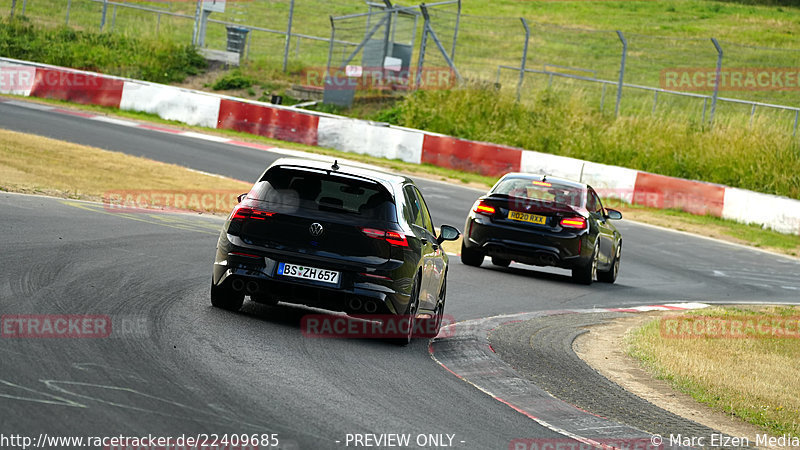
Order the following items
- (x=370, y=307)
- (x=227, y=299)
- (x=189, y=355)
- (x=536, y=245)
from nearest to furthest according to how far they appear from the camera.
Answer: (x=189, y=355), (x=370, y=307), (x=227, y=299), (x=536, y=245)

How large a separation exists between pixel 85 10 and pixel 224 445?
3742cm

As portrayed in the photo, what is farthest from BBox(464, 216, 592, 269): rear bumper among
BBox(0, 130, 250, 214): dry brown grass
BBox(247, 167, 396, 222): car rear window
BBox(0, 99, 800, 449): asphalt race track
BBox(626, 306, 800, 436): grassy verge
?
BBox(247, 167, 396, 222): car rear window

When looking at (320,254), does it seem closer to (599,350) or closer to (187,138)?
(599,350)

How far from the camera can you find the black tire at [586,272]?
1578 cm

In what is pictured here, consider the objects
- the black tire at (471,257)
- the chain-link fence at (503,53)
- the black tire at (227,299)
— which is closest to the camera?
the black tire at (227,299)

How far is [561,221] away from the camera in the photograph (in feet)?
51.0

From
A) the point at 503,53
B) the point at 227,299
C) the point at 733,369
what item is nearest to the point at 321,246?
the point at 227,299

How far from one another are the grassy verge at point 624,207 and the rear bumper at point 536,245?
3125 millimetres

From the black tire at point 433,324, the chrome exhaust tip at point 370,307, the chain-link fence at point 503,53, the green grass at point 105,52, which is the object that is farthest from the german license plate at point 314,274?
the green grass at point 105,52

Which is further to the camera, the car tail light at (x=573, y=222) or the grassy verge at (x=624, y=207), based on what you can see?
the grassy verge at (x=624, y=207)

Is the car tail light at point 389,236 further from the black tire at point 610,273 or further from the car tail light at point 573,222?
the black tire at point 610,273

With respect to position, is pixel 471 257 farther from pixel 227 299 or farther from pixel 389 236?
pixel 389 236

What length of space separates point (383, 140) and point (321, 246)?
2045 cm

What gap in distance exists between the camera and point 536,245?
15477 mm
